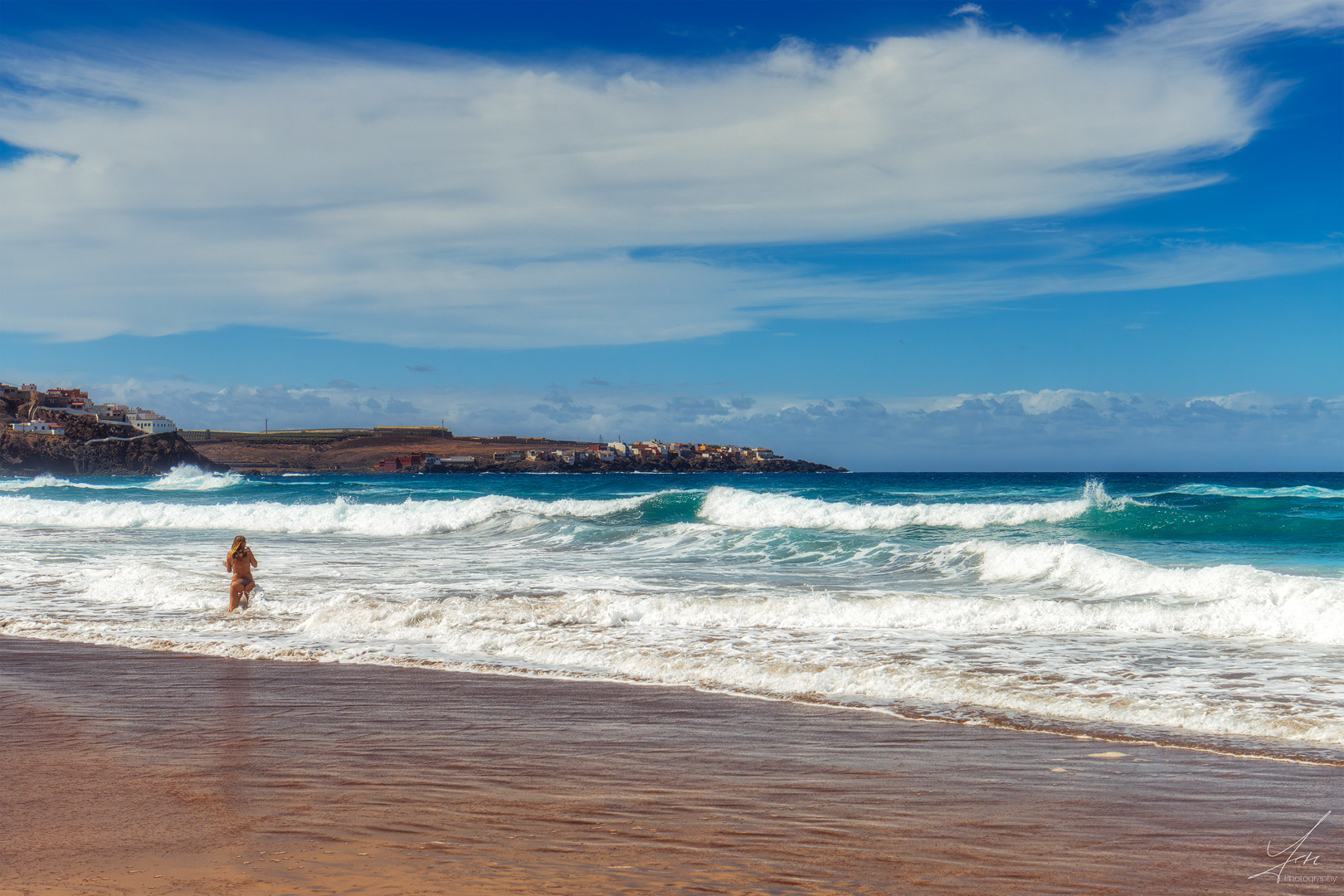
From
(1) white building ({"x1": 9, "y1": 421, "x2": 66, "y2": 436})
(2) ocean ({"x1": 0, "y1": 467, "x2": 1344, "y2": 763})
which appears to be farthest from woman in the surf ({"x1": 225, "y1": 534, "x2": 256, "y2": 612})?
(1) white building ({"x1": 9, "y1": 421, "x2": 66, "y2": 436})

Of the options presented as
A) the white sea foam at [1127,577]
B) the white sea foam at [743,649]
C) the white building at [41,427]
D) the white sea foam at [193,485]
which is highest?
the white building at [41,427]

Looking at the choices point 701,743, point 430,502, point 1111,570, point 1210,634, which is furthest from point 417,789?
point 430,502

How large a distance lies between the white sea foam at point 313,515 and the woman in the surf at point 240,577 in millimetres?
16575

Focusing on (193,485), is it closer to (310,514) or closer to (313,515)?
(310,514)

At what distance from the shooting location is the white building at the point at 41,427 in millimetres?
115312

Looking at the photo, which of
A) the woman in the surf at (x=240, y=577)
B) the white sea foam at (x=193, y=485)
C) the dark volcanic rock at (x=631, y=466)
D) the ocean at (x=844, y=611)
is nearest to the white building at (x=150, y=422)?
the dark volcanic rock at (x=631, y=466)

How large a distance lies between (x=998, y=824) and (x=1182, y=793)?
152cm

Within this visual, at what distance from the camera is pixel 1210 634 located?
11258 mm

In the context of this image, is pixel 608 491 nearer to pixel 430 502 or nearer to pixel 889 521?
pixel 430 502

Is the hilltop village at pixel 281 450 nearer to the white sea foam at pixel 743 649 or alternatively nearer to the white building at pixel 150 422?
the white building at pixel 150 422

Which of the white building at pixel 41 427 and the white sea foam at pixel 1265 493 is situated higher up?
the white building at pixel 41 427

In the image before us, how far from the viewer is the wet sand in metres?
4.04

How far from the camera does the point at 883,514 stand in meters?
28.9

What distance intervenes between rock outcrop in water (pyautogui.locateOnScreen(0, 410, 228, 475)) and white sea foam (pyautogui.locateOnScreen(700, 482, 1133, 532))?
341 ft
